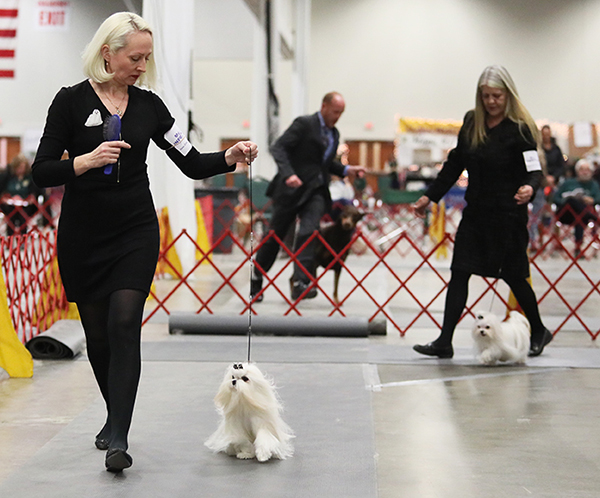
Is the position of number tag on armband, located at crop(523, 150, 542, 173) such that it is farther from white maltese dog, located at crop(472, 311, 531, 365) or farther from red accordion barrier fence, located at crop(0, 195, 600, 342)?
red accordion barrier fence, located at crop(0, 195, 600, 342)

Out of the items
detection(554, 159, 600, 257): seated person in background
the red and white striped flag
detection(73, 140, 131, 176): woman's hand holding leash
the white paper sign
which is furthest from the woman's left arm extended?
the white paper sign

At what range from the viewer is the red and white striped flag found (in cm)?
1282

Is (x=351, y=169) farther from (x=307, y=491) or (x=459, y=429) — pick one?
(x=307, y=491)

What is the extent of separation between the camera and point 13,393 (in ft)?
12.0

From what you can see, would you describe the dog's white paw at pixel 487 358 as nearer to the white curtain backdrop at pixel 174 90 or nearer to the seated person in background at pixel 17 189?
the white curtain backdrop at pixel 174 90

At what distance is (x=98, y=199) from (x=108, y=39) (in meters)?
0.46

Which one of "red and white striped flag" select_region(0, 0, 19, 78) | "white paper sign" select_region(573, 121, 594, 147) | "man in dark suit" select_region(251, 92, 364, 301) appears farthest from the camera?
"white paper sign" select_region(573, 121, 594, 147)

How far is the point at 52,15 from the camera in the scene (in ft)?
42.3

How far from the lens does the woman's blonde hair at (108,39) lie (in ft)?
7.88

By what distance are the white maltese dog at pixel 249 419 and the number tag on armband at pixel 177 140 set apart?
70 cm

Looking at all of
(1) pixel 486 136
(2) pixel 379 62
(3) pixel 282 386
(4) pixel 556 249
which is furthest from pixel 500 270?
(2) pixel 379 62

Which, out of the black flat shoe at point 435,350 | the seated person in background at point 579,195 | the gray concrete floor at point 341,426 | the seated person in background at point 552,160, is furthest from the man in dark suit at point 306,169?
the seated person in background at point 552,160

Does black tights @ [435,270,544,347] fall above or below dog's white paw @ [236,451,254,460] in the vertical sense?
above

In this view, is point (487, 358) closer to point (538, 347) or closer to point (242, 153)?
point (538, 347)
